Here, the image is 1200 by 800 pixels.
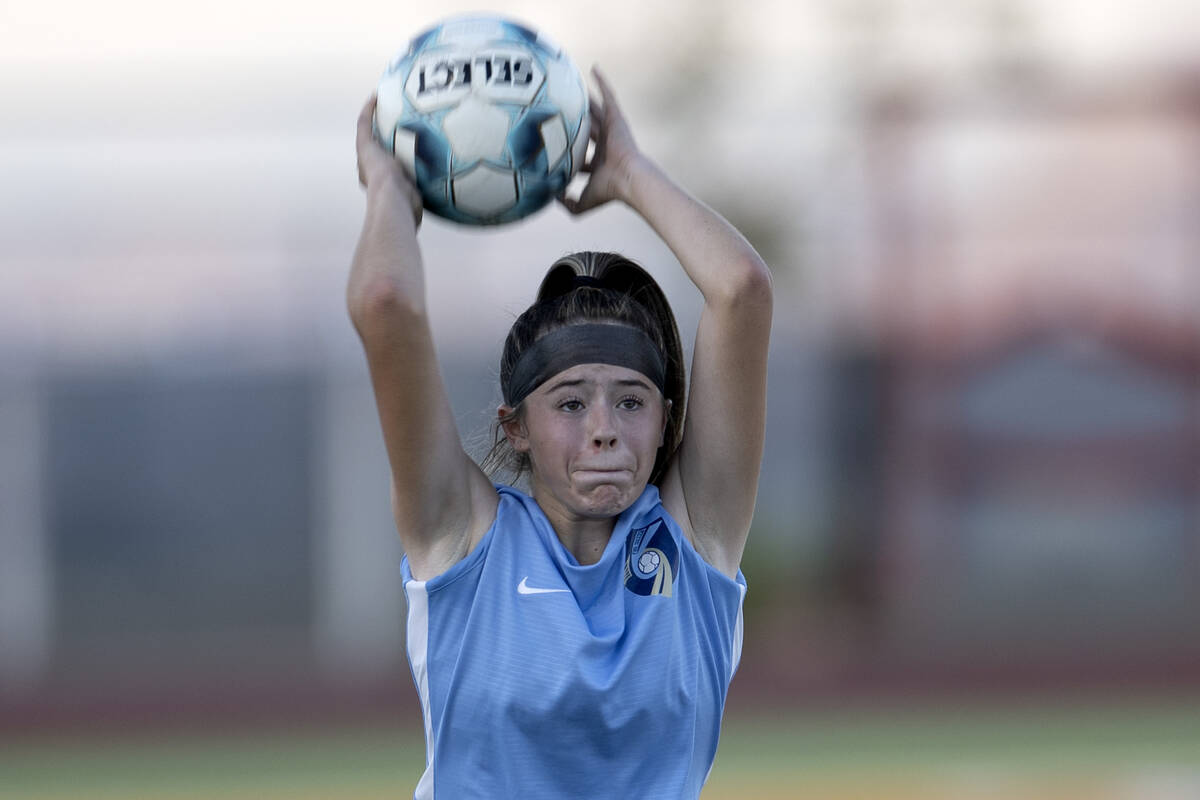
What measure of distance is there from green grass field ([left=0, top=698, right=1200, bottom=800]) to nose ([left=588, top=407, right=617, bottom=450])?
4493 mm

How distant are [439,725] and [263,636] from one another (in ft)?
27.7

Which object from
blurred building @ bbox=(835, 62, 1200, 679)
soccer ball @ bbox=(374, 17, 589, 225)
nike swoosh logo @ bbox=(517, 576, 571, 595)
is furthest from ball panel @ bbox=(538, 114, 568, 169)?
blurred building @ bbox=(835, 62, 1200, 679)

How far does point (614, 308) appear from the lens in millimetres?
2584

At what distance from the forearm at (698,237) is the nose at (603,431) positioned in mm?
301

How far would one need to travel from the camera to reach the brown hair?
102 inches

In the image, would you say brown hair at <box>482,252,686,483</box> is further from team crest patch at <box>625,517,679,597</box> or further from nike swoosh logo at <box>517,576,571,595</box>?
nike swoosh logo at <box>517,576,571,595</box>

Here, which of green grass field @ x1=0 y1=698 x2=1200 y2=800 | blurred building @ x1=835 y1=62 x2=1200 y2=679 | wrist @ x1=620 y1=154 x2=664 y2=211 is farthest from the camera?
blurred building @ x1=835 y1=62 x2=1200 y2=679

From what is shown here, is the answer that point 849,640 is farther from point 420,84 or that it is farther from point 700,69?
point 420,84

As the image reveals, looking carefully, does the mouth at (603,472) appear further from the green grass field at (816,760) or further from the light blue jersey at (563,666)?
the green grass field at (816,760)

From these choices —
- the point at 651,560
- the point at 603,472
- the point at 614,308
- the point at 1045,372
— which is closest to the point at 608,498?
the point at 603,472

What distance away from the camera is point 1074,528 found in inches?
404

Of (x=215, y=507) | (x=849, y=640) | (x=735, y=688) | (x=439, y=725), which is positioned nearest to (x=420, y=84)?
(x=439, y=725)

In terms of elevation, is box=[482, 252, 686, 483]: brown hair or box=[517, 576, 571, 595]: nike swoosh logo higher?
box=[482, 252, 686, 483]: brown hair

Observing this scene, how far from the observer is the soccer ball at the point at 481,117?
2.54 m
